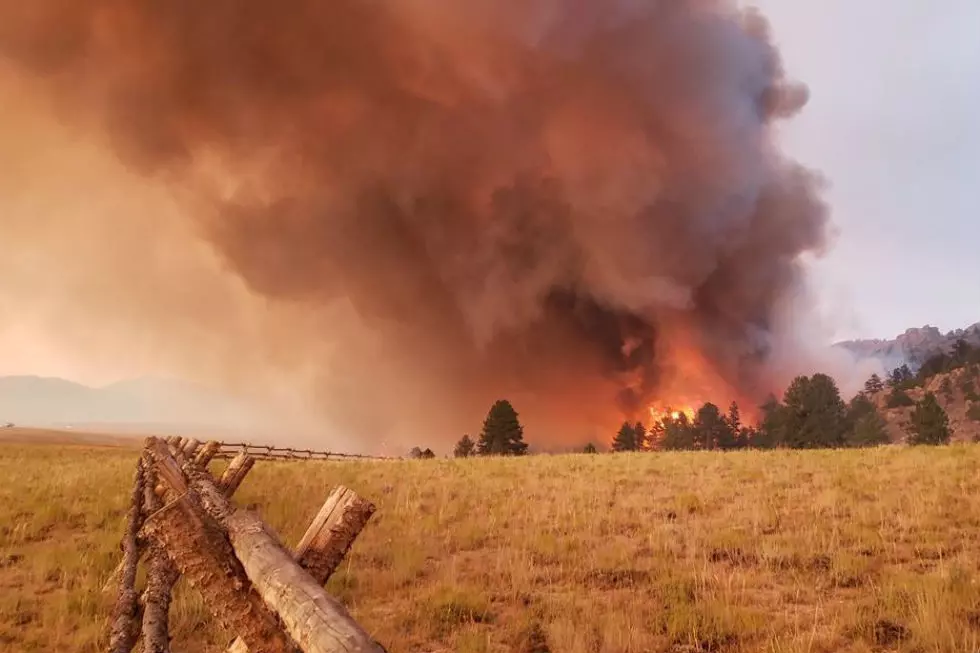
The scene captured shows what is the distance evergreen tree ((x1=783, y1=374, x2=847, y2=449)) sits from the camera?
56.3 m

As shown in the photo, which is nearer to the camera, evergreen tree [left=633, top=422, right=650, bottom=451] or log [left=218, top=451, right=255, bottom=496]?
log [left=218, top=451, right=255, bottom=496]

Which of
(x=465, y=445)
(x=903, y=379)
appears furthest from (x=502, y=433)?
(x=903, y=379)

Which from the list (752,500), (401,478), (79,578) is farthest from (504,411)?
(79,578)

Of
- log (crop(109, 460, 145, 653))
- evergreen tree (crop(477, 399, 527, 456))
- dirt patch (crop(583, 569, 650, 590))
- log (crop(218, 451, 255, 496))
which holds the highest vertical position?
evergreen tree (crop(477, 399, 527, 456))

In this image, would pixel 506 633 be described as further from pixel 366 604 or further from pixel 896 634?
pixel 896 634

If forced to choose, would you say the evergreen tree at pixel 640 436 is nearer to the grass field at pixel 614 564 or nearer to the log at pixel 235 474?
the grass field at pixel 614 564

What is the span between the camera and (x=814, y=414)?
57.3 meters

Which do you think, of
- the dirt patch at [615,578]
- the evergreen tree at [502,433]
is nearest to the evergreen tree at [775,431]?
the evergreen tree at [502,433]

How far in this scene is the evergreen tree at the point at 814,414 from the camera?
185ft

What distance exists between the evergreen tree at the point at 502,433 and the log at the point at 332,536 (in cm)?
5338

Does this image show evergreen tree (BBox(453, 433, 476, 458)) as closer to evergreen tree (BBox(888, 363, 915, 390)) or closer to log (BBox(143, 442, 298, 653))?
log (BBox(143, 442, 298, 653))

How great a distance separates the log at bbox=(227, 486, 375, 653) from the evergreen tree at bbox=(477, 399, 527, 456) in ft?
175

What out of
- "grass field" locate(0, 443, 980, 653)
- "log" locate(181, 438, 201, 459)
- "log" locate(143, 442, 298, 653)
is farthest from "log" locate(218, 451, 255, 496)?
"log" locate(181, 438, 201, 459)

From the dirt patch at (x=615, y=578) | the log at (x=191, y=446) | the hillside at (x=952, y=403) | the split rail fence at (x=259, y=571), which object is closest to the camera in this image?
the split rail fence at (x=259, y=571)
